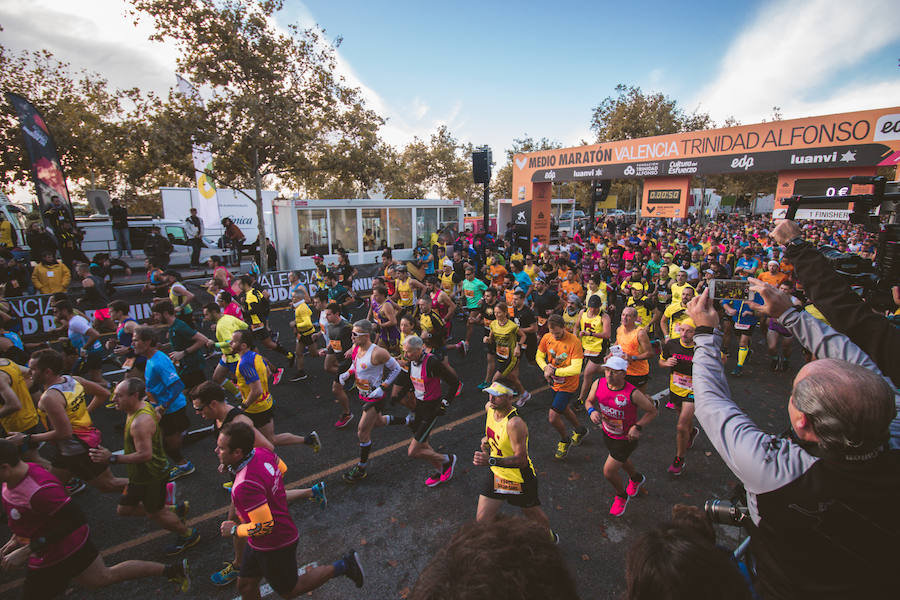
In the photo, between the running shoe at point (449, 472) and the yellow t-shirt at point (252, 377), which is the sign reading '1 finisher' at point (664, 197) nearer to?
the running shoe at point (449, 472)

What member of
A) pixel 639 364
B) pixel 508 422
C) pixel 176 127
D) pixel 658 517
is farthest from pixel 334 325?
pixel 176 127

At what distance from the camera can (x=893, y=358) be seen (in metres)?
1.99

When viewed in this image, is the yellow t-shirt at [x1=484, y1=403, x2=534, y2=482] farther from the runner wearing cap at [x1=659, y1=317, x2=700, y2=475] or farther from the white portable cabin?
the white portable cabin

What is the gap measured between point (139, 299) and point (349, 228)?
8.93 m

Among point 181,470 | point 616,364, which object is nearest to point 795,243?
point 616,364

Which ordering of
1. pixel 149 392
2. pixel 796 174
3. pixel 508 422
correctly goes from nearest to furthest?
1. pixel 508 422
2. pixel 149 392
3. pixel 796 174

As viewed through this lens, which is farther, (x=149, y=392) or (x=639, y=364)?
(x=639, y=364)

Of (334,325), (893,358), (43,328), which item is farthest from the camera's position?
(43,328)

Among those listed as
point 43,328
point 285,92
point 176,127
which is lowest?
point 43,328

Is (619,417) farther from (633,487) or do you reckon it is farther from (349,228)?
(349,228)

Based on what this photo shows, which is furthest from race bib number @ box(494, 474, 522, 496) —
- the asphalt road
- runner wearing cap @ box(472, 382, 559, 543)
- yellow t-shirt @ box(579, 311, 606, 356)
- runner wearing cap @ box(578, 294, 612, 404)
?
yellow t-shirt @ box(579, 311, 606, 356)

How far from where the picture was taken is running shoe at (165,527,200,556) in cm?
418

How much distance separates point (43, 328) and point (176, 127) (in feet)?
23.5

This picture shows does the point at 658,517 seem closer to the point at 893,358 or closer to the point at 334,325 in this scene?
the point at 893,358
